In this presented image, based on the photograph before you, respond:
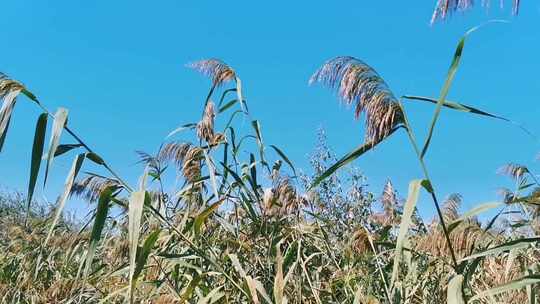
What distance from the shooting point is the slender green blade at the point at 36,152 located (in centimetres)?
170

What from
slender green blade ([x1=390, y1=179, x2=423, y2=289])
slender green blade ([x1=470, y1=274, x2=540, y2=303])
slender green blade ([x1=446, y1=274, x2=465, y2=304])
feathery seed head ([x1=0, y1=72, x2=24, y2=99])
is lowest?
slender green blade ([x1=446, y1=274, x2=465, y2=304])

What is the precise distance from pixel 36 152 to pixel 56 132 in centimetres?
9

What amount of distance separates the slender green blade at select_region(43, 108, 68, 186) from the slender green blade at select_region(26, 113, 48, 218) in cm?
4

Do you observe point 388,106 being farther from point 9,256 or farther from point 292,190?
point 9,256

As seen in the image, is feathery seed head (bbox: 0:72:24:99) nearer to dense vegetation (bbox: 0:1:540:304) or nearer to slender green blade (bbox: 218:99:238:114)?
dense vegetation (bbox: 0:1:540:304)

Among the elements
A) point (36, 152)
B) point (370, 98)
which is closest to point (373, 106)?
point (370, 98)

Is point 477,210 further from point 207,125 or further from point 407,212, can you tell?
point 207,125

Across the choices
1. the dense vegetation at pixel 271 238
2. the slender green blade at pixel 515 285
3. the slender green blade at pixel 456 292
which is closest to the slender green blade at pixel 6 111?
the dense vegetation at pixel 271 238

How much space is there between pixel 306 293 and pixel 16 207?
12307 mm

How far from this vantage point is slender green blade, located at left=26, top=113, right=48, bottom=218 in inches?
67.0

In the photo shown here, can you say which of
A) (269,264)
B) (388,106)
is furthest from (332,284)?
Result: (388,106)

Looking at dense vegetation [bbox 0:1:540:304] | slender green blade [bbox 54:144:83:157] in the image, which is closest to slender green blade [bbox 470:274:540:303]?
dense vegetation [bbox 0:1:540:304]

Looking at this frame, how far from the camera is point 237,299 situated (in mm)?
2475

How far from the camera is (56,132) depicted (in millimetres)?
1779
